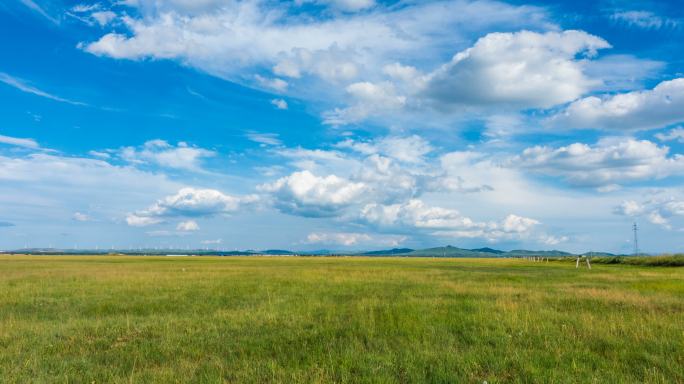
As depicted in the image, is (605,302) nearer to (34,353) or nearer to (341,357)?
(341,357)

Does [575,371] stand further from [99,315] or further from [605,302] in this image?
[99,315]

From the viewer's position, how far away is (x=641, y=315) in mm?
16297

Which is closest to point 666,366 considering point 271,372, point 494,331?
point 494,331

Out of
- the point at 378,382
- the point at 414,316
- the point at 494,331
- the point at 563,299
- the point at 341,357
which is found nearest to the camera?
the point at 378,382

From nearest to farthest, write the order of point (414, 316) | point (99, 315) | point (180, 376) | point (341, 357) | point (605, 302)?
point (180, 376)
point (341, 357)
point (414, 316)
point (99, 315)
point (605, 302)

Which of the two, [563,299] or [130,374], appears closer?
[130,374]

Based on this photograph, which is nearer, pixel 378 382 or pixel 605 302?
pixel 378 382

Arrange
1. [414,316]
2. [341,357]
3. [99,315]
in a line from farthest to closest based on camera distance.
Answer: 1. [99,315]
2. [414,316]
3. [341,357]

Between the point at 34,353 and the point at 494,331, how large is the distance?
42.1 ft

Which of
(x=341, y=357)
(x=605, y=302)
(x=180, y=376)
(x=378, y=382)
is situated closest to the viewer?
(x=378, y=382)

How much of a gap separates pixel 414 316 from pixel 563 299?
9649mm

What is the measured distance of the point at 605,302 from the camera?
19891 mm

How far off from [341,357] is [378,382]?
211cm

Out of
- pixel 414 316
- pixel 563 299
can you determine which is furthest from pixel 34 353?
pixel 563 299
